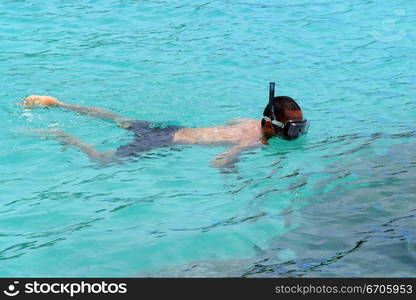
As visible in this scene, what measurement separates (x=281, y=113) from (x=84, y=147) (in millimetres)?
1824

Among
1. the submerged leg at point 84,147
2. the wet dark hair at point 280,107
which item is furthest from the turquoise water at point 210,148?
the wet dark hair at point 280,107

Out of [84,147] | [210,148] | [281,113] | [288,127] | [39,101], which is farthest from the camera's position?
[39,101]

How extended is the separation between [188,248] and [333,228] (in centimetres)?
104

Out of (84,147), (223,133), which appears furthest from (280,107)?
(84,147)

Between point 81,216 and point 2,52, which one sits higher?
point 2,52

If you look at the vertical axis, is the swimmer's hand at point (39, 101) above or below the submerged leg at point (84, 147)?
above

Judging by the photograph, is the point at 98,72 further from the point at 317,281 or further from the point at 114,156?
the point at 317,281

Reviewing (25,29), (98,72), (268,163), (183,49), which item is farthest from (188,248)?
(25,29)

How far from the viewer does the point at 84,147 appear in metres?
6.70

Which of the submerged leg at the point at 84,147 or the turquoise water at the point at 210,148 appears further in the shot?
the submerged leg at the point at 84,147

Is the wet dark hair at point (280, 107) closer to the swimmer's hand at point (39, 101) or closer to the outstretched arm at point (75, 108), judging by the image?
the outstretched arm at point (75, 108)

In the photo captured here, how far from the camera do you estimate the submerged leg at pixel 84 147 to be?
6.49m

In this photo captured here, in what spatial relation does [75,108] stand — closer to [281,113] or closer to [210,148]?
[210,148]

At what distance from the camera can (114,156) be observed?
6539 millimetres
